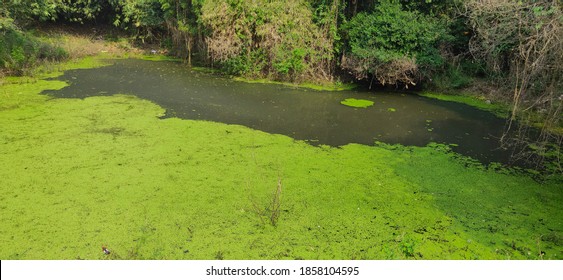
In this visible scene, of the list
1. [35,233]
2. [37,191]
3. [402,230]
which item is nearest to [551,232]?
[402,230]

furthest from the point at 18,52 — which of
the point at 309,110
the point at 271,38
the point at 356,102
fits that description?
the point at 356,102

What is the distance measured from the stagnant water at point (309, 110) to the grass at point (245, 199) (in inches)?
21.4

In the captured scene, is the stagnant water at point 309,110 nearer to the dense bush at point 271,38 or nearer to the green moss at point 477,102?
the green moss at point 477,102

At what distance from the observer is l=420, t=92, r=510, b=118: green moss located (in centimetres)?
777

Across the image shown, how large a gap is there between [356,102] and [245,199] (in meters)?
4.76

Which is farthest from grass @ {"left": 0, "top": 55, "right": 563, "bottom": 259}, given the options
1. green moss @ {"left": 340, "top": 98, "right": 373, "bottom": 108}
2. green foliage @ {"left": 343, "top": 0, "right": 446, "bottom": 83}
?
green foliage @ {"left": 343, "top": 0, "right": 446, "bottom": 83}

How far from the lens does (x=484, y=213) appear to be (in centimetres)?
398

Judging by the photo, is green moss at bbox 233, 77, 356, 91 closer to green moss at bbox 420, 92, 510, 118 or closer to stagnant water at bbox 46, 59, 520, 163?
stagnant water at bbox 46, 59, 520, 163

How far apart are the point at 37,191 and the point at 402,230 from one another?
3.59m

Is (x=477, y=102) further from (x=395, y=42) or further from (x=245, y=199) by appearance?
(x=245, y=199)

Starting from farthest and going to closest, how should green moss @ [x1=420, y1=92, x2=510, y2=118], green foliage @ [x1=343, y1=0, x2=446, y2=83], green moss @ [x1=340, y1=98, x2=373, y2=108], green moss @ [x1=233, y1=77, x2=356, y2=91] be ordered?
1. green moss @ [x1=233, y1=77, x2=356, y2=91]
2. green foliage @ [x1=343, y1=0, x2=446, y2=83]
3. green moss @ [x1=340, y1=98, x2=373, y2=108]
4. green moss @ [x1=420, y1=92, x2=510, y2=118]

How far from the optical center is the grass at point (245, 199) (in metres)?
3.35

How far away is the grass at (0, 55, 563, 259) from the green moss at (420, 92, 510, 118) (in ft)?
9.65

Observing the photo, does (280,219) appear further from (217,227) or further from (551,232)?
(551,232)
